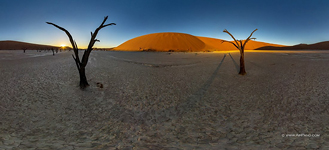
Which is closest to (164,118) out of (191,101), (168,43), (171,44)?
(191,101)

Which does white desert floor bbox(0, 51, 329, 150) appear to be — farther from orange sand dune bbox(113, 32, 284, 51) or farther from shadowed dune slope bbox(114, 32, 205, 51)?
shadowed dune slope bbox(114, 32, 205, 51)

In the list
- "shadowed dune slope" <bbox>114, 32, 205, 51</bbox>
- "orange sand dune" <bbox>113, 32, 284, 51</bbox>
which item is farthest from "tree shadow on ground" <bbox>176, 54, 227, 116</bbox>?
"shadowed dune slope" <bbox>114, 32, 205, 51</bbox>

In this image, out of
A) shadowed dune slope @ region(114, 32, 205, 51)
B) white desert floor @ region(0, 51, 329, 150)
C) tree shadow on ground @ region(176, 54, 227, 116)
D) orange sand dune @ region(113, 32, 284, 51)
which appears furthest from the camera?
orange sand dune @ region(113, 32, 284, 51)

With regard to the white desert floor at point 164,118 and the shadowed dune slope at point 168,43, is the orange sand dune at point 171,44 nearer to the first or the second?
the shadowed dune slope at point 168,43

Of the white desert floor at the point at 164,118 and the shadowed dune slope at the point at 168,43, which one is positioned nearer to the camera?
the white desert floor at the point at 164,118

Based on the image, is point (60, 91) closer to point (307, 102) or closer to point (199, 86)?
point (199, 86)

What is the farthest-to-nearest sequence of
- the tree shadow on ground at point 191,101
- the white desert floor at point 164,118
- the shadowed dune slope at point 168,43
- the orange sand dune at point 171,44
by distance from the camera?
1. the orange sand dune at point 171,44
2. the shadowed dune slope at point 168,43
3. the tree shadow on ground at point 191,101
4. the white desert floor at point 164,118

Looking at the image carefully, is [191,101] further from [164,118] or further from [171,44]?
[171,44]

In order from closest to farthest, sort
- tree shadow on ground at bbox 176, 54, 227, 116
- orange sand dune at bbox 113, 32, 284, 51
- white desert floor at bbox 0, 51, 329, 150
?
white desert floor at bbox 0, 51, 329, 150 → tree shadow on ground at bbox 176, 54, 227, 116 → orange sand dune at bbox 113, 32, 284, 51

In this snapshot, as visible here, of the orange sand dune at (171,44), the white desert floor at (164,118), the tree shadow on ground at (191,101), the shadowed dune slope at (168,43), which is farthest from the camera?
the orange sand dune at (171,44)

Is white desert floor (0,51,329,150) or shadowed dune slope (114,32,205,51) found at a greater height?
shadowed dune slope (114,32,205,51)

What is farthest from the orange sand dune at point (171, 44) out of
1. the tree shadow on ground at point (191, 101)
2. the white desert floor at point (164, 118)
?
the white desert floor at point (164, 118)

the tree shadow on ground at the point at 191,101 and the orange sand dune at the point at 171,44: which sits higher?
the orange sand dune at the point at 171,44

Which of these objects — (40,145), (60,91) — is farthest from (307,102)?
(60,91)
